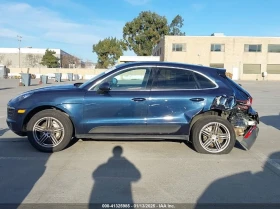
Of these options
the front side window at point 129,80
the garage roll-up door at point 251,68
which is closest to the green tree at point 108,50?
the garage roll-up door at point 251,68

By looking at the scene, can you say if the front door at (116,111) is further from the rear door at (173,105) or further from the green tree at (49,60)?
the green tree at (49,60)

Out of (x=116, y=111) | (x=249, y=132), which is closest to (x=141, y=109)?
(x=116, y=111)

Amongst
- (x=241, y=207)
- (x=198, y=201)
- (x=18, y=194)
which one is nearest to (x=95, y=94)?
(x=18, y=194)

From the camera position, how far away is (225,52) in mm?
53969

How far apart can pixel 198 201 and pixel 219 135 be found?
2.14 metres

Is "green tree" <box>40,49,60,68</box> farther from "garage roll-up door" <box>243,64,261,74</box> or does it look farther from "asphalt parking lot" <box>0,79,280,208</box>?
"asphalt parking lot" <box>0,79,280,208</box>

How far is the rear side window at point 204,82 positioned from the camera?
5.45m

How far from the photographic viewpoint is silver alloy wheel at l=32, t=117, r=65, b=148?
5.38 meters

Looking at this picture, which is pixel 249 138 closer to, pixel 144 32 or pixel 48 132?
pixel 48 132

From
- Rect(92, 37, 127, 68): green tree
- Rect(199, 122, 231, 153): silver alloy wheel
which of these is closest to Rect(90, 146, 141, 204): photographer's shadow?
Rect(199, 122, 231, 153): silver alloy wheel

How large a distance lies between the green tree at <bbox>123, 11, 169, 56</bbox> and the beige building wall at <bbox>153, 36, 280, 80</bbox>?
15.8 meters

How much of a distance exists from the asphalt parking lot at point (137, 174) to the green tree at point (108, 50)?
64653 mm

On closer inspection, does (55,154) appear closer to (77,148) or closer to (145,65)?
(77,148)

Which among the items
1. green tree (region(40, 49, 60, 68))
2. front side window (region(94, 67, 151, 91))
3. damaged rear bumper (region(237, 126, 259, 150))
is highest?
green tree (region(40, 49, 60, 68))
